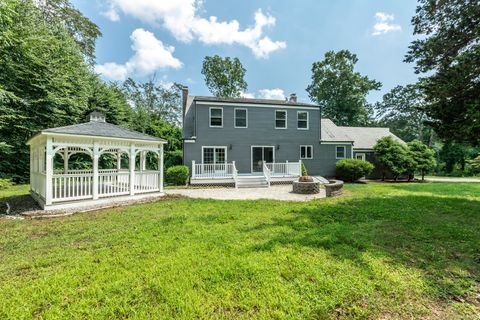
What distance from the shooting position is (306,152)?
1712 cm

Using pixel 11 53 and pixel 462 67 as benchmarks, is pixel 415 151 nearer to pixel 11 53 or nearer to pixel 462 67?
pixel 462 67

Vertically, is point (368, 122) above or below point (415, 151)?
above

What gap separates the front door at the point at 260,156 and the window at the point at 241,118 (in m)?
1.93

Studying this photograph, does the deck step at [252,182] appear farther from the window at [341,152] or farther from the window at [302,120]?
the window at [341,152]

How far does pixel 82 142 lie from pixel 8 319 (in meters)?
6.73

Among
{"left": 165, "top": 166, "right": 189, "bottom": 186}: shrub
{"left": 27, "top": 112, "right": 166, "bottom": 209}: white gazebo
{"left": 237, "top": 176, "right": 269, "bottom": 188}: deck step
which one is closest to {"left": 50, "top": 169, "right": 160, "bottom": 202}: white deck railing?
{"left": 27, "top": 112, "right": 166, "bottom": 209}: white gazebo

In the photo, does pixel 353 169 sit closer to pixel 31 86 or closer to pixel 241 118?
pixel 241 118

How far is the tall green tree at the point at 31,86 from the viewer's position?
42.9ft

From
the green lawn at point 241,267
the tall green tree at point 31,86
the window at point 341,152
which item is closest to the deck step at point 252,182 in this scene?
the green lawn at point 241,267

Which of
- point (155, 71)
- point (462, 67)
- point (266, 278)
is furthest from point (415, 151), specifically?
point (155, 71)

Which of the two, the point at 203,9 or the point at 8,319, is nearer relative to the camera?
the point at 8,319

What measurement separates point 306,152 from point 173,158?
39.5 ft

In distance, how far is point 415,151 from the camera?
17.8 m

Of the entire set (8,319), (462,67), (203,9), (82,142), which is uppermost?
(203,9)
